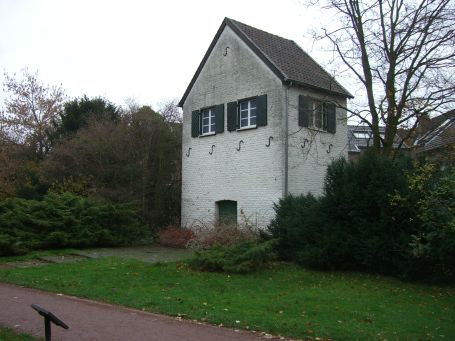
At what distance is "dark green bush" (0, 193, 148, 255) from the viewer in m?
17.6

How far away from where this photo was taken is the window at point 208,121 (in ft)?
72.4

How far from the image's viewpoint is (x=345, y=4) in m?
17.0

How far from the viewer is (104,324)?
25.9ft

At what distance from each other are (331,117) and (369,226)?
27.2 ft

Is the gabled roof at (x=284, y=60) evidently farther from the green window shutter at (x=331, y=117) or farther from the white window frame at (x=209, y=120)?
the white window frame at (x=209, y=120)

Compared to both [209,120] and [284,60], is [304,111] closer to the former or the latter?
[284,60]

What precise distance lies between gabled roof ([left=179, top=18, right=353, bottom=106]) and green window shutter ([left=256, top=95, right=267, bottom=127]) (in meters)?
1.14

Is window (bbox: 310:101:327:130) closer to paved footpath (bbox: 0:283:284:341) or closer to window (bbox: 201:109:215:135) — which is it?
window (bbox: 201:109:215:135)

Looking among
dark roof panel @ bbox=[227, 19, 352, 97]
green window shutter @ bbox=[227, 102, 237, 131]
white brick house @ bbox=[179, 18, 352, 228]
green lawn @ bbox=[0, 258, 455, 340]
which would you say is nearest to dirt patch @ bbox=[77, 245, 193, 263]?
green lawn @ bbox=[0, 258, 455, 340]

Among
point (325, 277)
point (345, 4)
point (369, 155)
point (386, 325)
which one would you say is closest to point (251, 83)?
point (345, 4)

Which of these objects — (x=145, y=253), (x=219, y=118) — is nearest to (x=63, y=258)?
(x=145, y=253)

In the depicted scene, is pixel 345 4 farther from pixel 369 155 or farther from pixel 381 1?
pixel 369 155

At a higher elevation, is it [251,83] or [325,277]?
[251,83]

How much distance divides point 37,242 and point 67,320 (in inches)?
412
